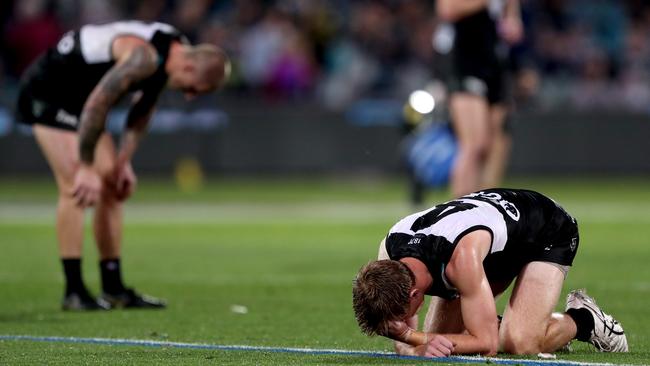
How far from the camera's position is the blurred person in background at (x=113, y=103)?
29.6ft

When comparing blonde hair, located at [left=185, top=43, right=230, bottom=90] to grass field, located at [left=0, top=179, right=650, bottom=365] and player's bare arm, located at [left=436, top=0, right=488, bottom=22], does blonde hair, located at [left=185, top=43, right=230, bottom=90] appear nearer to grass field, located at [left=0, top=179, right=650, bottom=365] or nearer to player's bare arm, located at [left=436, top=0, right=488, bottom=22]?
grass field, located at [left=0, top=179, right=650, bottom=365]

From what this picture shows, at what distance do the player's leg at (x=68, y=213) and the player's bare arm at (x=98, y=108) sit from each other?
501 millimetres

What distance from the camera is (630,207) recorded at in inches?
730

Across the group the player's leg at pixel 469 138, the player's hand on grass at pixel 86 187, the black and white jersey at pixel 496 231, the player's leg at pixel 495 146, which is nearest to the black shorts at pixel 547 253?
the black and white jersey at pixel 496 231

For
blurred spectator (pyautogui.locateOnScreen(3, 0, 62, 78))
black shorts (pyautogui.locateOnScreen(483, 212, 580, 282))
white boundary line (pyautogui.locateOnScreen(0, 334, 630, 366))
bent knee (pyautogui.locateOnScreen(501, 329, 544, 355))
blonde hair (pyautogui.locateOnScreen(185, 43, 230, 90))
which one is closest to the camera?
white boundary line (pyautogui.locateOnScreen(0, 334, 630, 366))

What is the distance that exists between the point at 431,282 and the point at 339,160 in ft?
58.5

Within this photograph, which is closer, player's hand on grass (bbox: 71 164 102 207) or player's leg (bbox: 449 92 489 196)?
player's hand on grass (bbox: 71 164 102 207)

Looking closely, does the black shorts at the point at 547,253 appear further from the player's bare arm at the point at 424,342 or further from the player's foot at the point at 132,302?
the player's foot at the point at 132,302

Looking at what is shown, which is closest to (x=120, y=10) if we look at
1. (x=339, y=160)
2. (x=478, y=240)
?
(x=339, y=160)

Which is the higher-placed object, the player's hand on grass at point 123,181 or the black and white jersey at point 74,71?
the black and white jersey at point 74,71

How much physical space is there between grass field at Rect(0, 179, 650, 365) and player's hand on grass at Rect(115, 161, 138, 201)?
82 cm

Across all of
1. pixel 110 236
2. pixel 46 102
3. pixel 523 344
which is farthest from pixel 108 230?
pixel 523 344

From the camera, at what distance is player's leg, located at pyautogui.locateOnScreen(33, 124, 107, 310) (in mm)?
9305

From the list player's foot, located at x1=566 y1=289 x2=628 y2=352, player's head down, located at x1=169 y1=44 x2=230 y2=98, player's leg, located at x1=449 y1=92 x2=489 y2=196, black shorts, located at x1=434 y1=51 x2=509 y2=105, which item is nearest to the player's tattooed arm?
player's head down, located at x1=169 y1=44 x2=230 y2=98
